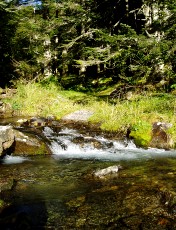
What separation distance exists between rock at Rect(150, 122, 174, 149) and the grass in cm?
20

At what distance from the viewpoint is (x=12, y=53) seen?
19531 millimetres

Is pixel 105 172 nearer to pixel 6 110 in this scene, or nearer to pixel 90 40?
pixel 6 110

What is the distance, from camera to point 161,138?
10953mm

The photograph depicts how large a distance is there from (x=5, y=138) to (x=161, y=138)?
5081 mm

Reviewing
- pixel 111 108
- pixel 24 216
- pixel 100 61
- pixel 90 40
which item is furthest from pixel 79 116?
pixel 24 216

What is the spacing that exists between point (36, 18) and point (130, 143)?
13.4 metres

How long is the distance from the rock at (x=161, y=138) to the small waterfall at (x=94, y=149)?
0.33 m

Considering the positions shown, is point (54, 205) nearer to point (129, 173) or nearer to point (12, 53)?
point (129, 173)

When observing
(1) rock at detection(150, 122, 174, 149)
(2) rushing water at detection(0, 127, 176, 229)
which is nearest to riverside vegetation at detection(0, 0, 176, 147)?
(1) rock at detection(150, 122, 174, 149)

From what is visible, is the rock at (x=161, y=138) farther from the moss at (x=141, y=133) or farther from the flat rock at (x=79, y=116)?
the flat rock at (x=79, y=116)

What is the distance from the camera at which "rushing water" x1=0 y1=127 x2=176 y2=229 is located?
5.27m

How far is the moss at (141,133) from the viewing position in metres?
11.0

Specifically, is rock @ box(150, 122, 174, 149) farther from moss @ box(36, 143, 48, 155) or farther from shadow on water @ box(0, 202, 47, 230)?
shadow on water @ box(0, 202, 47, 230)

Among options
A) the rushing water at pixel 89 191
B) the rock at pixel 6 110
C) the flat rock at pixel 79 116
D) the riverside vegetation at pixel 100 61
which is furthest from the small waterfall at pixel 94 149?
the rock at pixel 6 110
